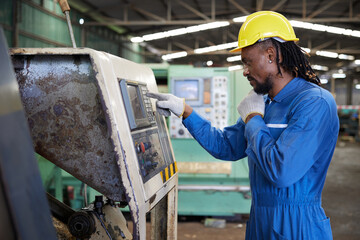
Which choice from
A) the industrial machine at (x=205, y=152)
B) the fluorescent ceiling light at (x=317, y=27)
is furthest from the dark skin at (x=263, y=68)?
the fluorescent ceiling light at (x=317, y=27)

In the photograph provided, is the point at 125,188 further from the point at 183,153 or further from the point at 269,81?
the point at 183,153

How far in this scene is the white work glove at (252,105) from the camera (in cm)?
153

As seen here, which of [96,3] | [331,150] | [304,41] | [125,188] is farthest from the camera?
[304,41]

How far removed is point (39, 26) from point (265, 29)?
6.58m

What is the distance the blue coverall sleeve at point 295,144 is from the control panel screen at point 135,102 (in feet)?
1.46

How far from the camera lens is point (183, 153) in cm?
406

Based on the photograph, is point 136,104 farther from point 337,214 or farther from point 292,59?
point 337,214

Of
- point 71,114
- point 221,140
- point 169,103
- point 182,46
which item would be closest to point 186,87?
point 221,140

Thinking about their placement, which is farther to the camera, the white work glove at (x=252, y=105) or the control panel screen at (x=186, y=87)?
the control panel screen at (x=186, y=87)

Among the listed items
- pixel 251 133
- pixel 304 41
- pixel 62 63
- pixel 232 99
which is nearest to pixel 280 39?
pixel 251 133

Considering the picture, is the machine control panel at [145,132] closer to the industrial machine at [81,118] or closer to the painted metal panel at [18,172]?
the industrial machine at [81,118]

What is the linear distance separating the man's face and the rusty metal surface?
657mm

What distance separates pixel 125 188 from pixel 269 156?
0.52 meters

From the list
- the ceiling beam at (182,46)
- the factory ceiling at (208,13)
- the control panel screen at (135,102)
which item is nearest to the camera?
the control panel screen at (135,102)
